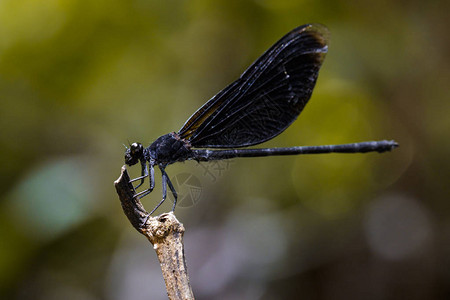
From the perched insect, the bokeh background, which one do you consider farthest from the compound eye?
the bokeh background

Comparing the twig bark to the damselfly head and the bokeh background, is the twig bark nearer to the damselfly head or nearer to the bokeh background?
the damselfly head

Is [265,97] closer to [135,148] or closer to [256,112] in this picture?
[256,112]

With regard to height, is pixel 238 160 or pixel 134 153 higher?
pixel 238 160

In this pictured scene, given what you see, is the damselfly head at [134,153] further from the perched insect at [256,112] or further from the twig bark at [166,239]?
the twig bark at [166,239]

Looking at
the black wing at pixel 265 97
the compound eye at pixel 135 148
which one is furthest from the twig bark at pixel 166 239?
the black wing at pixel 265 97

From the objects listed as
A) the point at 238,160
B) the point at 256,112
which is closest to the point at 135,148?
the point at 256,112

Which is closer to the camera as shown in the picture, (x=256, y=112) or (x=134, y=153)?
(x=134, y=153)

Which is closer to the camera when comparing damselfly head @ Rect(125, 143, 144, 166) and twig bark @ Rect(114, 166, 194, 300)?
twig bark @ Rect(114, 166, 194, 300)
